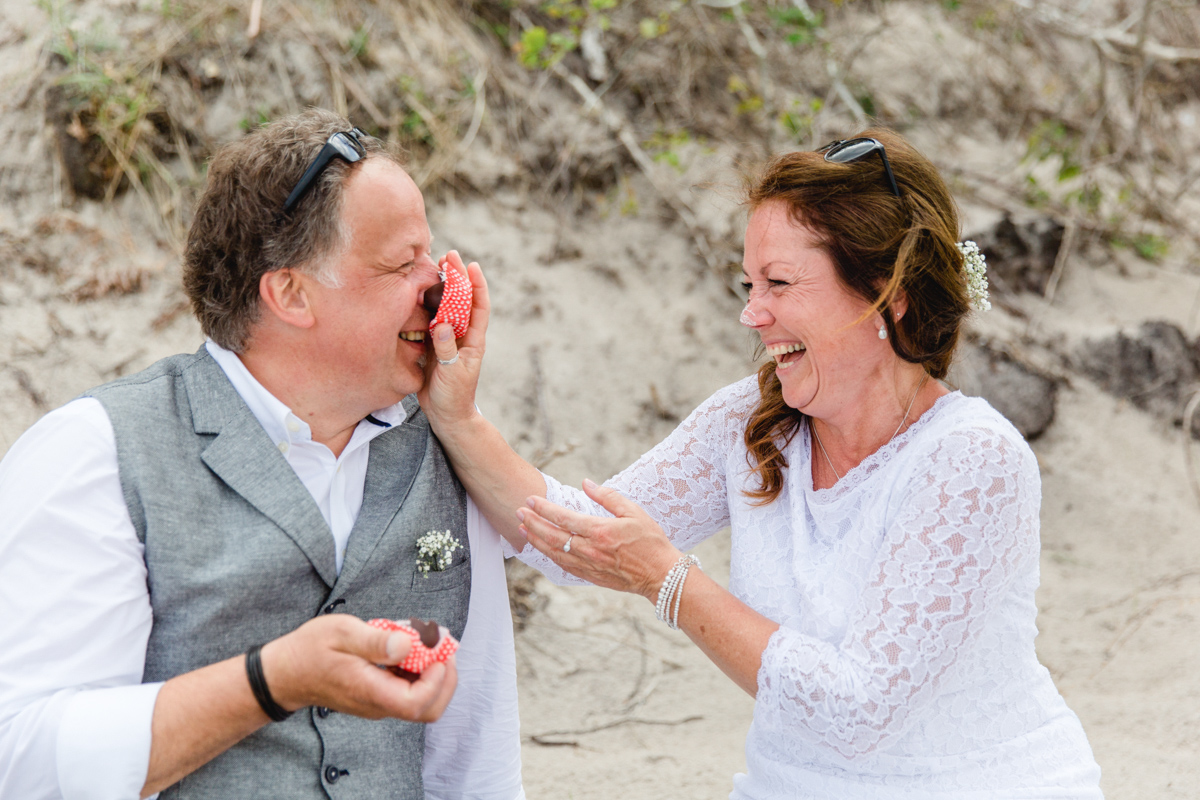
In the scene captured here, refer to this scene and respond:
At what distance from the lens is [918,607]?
2.41m

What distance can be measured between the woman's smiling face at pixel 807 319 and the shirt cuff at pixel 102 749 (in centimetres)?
176

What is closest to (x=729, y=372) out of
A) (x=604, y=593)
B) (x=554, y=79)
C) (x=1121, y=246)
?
(x=604, y=593)

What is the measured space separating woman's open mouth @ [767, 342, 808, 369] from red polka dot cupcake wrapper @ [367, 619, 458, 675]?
4.11 ft

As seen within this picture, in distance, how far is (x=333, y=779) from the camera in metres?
2.31

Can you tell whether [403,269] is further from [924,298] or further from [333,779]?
[924,298]

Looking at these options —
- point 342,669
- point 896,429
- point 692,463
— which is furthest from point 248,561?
point 896,429

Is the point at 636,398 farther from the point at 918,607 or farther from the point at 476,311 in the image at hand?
the point at 918,607

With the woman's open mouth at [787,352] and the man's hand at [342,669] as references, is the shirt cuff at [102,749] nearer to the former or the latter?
the man's hand at [342,669]

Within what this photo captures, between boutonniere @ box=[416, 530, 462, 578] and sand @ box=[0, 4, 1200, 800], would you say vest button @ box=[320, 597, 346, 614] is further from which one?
sand @ box=[0, 4, 1200, 800]

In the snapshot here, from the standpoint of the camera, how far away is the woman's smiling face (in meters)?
2.70

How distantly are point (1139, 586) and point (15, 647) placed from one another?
5.64 m

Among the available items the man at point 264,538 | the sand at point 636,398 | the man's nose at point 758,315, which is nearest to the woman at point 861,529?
the man's nose at point 758,315

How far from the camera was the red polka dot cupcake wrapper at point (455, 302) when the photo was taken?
2545mm

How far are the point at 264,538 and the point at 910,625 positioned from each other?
150 cm
